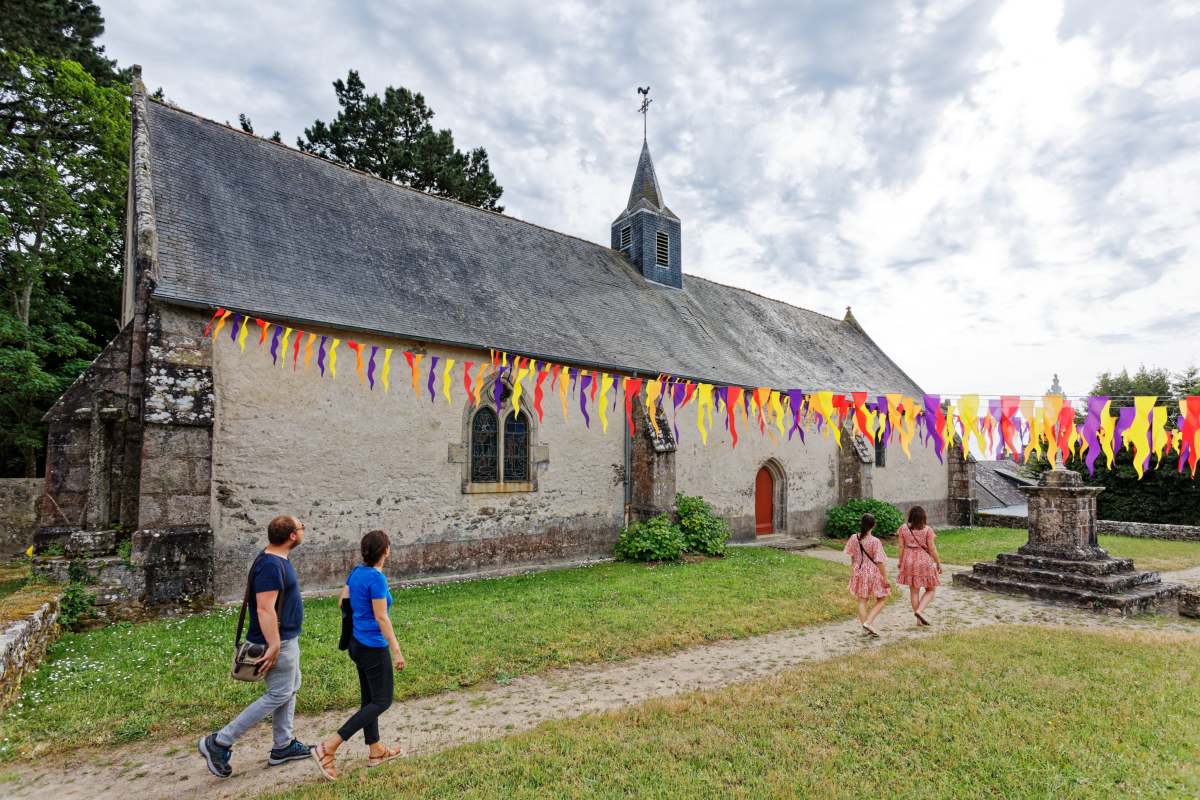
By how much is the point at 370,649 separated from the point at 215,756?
1157 mm

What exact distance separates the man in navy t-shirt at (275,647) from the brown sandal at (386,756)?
506mm

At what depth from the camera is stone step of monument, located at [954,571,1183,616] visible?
7750mm

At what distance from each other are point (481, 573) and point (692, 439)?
18.5ft

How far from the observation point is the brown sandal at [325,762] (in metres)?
3.40

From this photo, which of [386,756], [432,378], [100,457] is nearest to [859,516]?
[432,378]

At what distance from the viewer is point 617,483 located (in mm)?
11602

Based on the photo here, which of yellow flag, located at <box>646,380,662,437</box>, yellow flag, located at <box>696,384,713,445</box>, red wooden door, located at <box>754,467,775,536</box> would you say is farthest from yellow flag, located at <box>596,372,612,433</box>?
red wooden door, located at <box>754,467,775,536</box>

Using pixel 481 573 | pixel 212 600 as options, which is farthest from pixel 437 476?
pixel 212 600

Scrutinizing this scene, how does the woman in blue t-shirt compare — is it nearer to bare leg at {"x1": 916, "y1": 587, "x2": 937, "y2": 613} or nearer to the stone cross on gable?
the stone cross on gable

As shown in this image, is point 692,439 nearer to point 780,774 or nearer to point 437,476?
point 437,476

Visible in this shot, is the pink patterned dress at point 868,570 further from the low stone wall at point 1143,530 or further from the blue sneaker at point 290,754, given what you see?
the low stone wall at point 1143,530

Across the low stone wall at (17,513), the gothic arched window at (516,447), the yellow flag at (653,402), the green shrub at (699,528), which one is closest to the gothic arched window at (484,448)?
the gothic arched window at (516,447)

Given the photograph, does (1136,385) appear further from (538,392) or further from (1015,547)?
(538,392)

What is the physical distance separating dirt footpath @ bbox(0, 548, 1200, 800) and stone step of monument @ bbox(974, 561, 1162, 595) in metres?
0.63
